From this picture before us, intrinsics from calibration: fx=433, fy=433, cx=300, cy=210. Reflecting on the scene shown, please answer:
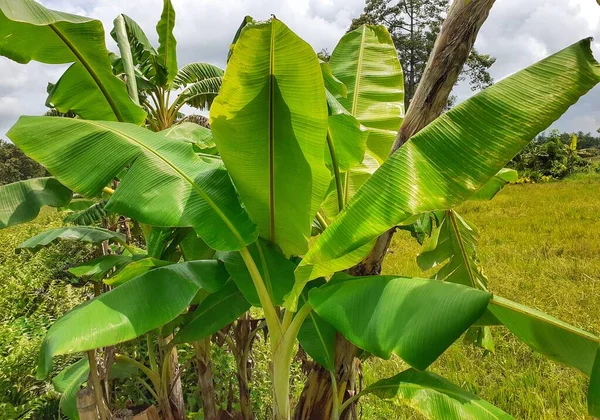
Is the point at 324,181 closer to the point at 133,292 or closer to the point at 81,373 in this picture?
the point at 133,292

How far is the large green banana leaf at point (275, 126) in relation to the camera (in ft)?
2.67

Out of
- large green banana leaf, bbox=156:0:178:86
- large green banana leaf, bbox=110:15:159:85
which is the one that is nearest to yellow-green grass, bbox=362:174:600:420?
large green banana leaf, bbox=156:0:178:86

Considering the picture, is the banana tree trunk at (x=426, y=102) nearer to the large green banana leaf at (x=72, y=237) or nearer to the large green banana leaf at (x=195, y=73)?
the large green banana leaf at (x=72, y=237)

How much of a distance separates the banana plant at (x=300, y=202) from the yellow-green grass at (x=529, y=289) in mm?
1250

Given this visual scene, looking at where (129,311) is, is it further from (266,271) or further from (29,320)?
(29,320)

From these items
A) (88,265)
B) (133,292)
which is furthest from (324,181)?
(88,265)

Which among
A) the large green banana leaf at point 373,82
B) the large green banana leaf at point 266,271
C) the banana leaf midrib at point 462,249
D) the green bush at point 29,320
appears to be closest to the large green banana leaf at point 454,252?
the banana leaf midrib at point 462,249

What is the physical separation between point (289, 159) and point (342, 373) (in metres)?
0.60

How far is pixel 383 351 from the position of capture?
740mm

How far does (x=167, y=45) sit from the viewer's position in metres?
2.90

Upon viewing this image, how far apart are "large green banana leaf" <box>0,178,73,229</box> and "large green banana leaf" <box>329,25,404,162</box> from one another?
3.07ft

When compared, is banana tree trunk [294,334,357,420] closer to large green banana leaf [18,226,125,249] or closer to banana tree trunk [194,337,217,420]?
banana tree trunk [194,337,217,420]

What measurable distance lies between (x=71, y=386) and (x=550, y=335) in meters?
1.41

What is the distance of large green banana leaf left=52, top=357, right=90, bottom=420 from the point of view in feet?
4.50
